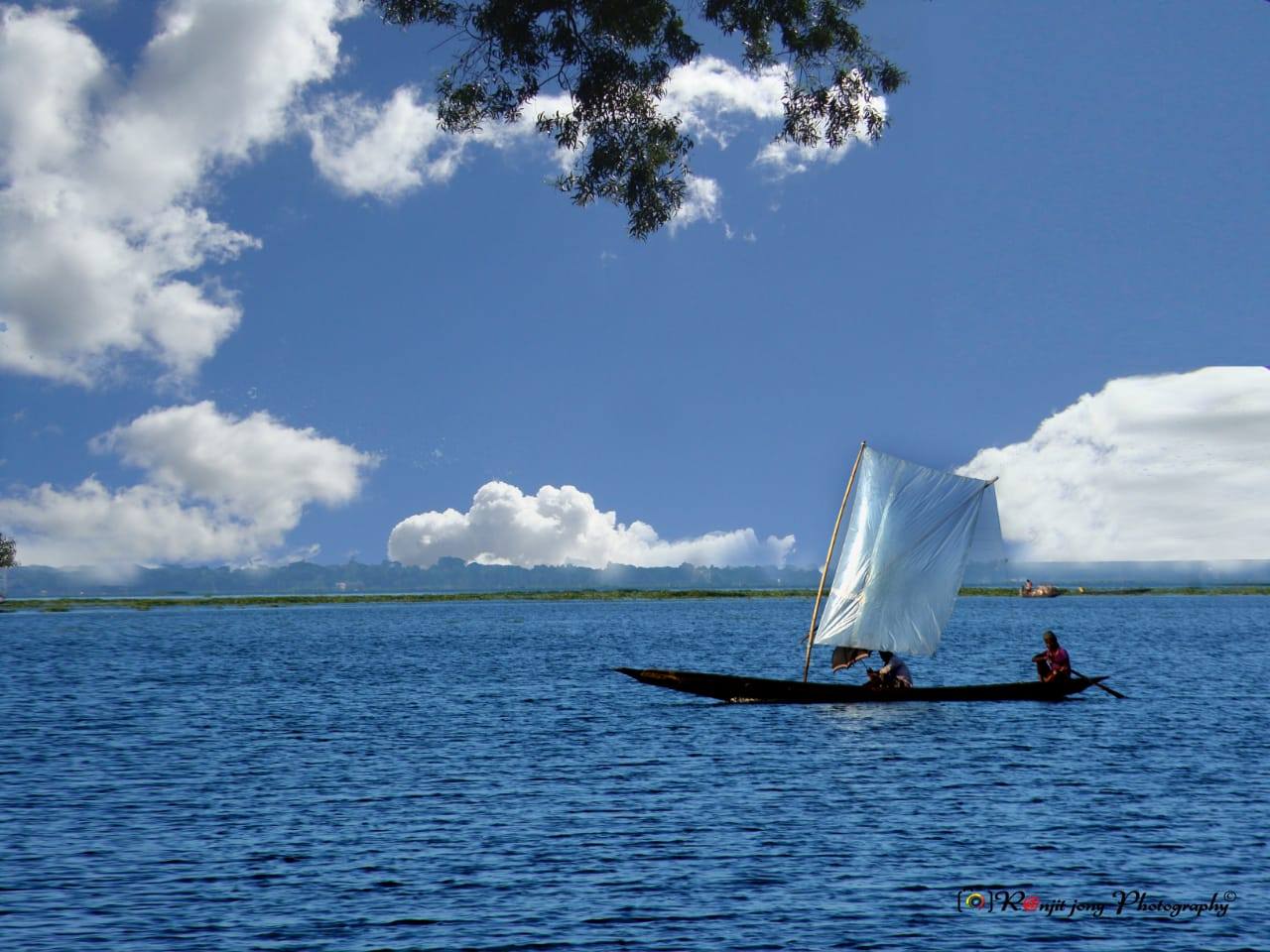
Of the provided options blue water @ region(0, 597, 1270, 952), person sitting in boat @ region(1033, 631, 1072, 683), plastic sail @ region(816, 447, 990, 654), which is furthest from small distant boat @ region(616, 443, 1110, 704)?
person sitting in boat @ region(1033, 631, 1072, 683)

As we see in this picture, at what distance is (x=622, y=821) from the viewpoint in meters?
32.9

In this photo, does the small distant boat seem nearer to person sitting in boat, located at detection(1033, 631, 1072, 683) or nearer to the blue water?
the blue water

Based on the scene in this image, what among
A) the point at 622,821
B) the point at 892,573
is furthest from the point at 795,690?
the point at 622,821

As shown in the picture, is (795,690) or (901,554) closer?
(901,554)

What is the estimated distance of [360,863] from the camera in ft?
93.3

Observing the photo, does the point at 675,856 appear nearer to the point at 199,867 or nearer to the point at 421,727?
the point at 199,867

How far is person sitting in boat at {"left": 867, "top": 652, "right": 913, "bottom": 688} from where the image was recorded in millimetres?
54562

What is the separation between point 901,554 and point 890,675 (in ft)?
17.8

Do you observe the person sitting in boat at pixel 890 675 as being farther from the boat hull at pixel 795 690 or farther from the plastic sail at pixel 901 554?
the plastic sail at pixel 901 554

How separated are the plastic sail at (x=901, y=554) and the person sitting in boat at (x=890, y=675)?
3.81 ft

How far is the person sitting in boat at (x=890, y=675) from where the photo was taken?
5456cm

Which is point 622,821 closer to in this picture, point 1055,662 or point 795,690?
point 795,690

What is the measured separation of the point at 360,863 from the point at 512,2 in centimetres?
1763

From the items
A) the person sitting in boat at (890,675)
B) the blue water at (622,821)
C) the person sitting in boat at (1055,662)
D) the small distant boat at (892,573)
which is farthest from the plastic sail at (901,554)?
the person sitting in boat at (1055,662)
